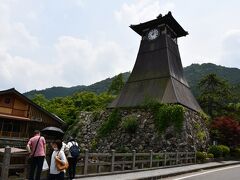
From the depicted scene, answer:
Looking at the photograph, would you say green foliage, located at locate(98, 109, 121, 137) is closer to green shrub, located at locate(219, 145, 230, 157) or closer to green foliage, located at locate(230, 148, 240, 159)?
green shrub, located at locate(219, 145, 230, 157)

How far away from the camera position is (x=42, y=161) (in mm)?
9836

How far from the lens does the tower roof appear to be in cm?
3494

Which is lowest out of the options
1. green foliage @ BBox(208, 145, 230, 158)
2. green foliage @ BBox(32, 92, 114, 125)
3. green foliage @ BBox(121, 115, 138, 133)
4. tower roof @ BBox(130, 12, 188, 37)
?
green foliage @ BBox(208, 145, 230, 158)

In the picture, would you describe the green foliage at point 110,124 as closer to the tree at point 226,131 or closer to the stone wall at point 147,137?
the stone wall at point 147,137

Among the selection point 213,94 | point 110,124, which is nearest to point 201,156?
point 110,124

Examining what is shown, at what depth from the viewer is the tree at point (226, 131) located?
1167 inches

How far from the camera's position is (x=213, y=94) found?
4338cm

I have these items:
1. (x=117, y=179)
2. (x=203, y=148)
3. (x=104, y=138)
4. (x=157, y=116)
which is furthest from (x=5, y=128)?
(x=203, y=148)

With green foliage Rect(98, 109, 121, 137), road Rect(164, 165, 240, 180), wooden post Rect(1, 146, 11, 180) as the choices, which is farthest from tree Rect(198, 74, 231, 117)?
wooden post Rect(1, 146, 11, 180)

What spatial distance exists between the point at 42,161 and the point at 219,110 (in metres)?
37.5

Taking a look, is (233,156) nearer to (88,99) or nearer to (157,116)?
(157,116)

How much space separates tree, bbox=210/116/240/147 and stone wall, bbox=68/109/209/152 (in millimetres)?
1147

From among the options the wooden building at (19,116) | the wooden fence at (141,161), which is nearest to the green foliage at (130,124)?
the wooden fence at (141,161)

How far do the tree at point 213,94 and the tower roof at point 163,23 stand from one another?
33.1ft
